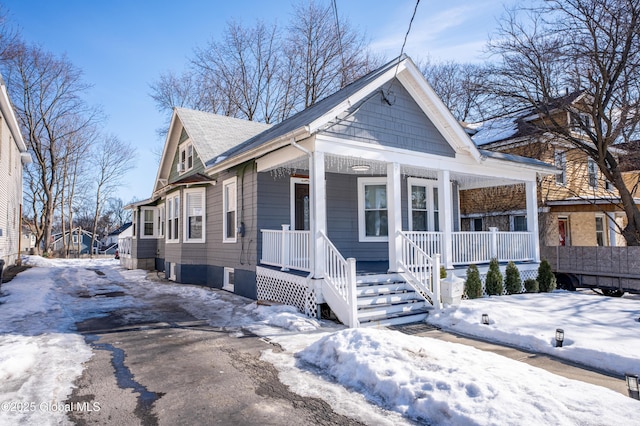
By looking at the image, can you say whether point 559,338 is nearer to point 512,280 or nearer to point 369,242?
point 512,280

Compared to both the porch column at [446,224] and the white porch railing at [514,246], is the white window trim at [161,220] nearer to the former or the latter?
the porch column at [446,224]

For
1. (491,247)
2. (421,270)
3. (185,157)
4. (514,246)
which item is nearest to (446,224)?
(421,270)

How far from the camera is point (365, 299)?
7.41 meters

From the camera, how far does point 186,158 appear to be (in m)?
14.5

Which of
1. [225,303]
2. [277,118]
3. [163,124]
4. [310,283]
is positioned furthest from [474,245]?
[163,124]

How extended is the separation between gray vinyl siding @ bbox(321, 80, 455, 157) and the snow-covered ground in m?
3.82

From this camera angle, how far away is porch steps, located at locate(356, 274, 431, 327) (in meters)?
7.19

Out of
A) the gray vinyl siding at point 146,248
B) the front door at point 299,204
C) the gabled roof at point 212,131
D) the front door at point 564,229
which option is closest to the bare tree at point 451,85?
the front door at point 564,229

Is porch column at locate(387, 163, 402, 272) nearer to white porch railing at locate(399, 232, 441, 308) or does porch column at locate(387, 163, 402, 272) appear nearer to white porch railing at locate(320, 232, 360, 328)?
white porch railing at locate(399, 232, 441, 308)

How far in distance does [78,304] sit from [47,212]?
2662 centimetres

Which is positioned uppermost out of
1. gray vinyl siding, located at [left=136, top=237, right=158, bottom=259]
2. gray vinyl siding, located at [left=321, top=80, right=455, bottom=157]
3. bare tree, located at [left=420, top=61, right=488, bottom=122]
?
bare tree, located at [left=420, top=61, right=488, bottom=122]

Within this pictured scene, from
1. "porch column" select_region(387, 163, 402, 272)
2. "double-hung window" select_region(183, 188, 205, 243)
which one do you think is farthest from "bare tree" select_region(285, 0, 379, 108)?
"porch column" select_region(387, 163, 402, 272)

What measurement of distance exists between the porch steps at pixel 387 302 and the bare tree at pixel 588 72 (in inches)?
400

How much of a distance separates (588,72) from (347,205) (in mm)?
9863
